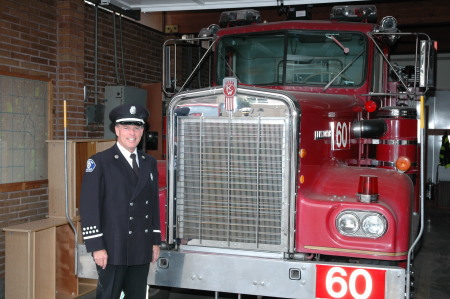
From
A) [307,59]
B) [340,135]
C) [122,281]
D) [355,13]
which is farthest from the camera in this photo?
[355,13]

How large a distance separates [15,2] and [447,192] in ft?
34.5

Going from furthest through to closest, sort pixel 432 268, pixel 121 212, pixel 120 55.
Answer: pixel 120 55
pixel 432 268
pixel 121 212

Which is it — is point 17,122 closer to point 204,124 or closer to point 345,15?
point 204,124

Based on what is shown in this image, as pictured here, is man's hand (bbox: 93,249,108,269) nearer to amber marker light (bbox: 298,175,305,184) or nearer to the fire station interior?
the fire station interior

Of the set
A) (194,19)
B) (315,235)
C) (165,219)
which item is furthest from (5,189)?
(194,19)

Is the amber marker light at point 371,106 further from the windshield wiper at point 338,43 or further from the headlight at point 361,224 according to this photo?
the headlight at point 361,224

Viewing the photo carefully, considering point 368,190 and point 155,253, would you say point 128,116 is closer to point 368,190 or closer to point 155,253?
point 155,253

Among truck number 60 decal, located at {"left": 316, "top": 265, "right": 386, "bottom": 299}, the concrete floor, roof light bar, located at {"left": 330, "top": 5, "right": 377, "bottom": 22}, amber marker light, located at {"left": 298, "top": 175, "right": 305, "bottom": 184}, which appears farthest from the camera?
the concrete floor

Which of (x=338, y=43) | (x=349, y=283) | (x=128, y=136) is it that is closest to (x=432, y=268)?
(x=338, y=43)

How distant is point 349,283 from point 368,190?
1.97ft

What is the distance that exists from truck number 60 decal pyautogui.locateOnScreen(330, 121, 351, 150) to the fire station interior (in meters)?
0.72

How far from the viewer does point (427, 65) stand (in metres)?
4.67

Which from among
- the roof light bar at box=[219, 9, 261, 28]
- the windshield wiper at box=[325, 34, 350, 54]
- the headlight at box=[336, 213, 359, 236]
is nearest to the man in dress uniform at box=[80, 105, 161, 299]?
the headlight at box=[336, 213, 359, 236]

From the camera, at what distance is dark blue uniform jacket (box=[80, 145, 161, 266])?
344 cm
